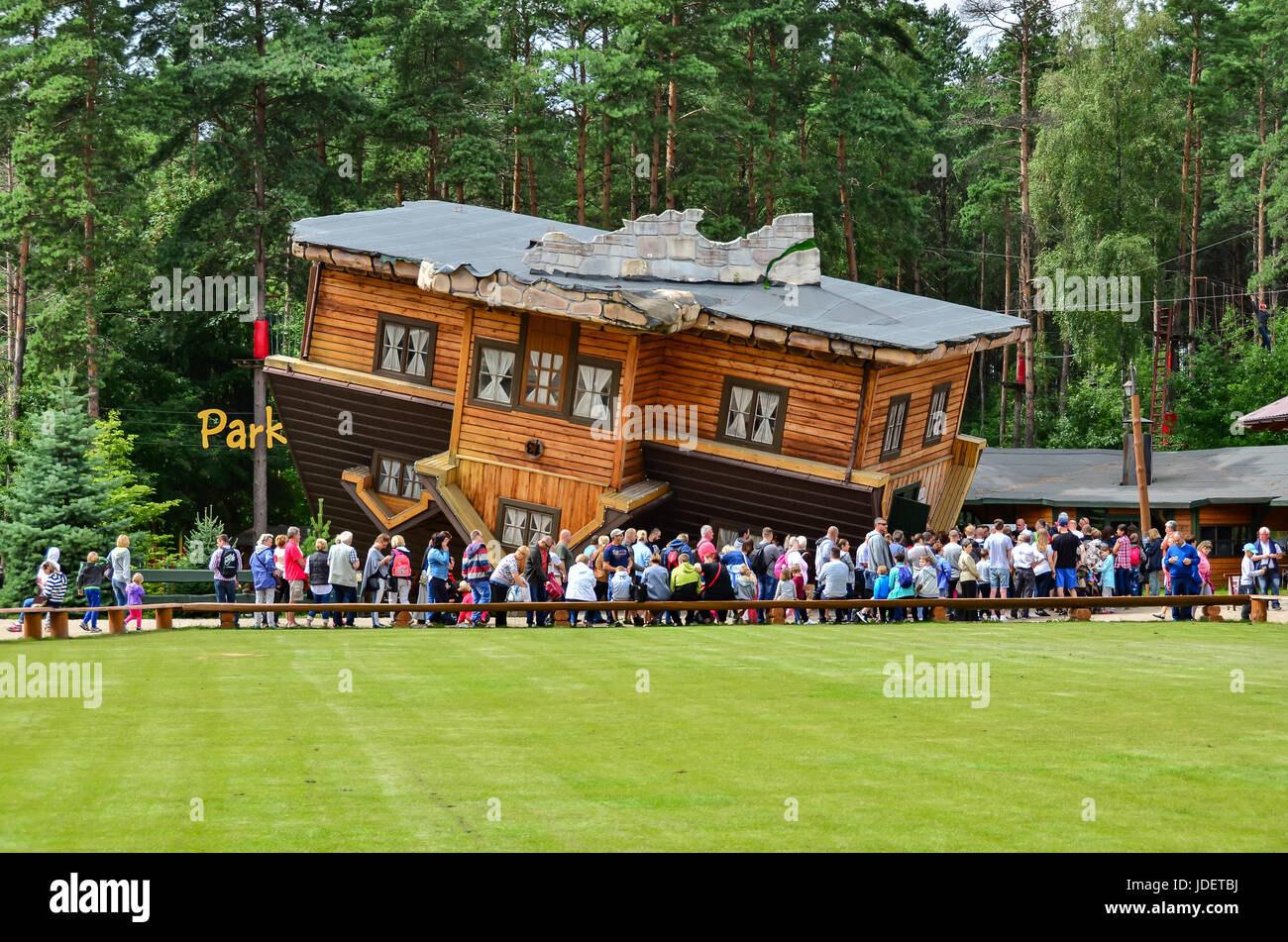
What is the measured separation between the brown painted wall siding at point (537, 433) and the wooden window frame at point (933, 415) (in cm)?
694

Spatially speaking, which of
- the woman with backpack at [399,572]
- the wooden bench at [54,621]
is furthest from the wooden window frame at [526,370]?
the wooden bench at [54,621]

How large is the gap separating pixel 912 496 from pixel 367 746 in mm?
21956

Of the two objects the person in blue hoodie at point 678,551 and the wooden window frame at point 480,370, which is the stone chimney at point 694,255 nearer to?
the wooden window frame at point 480,370

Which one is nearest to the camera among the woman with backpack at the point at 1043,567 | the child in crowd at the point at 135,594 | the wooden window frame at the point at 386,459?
the child in crowd at the point at 135,594

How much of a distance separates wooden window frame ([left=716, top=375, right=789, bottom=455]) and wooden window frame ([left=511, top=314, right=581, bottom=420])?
297 cm

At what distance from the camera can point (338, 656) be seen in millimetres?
19844

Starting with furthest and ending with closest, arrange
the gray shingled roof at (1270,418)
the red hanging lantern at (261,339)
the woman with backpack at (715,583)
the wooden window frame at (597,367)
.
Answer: the red hanging lantern at (261,339), the gray shingled roof at (1270,418), the wooden window frame at (597,367), the woman with backpack at (715,583)

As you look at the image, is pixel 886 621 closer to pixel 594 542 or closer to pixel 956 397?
pixel 594 542

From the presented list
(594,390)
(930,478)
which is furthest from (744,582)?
(930,478)

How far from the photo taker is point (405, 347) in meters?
33.3

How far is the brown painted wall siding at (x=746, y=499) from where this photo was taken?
29922 millimetres

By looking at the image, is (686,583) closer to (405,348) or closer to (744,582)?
(744,582)

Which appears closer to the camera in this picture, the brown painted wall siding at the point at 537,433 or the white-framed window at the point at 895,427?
the brown painted wall siding at the point at 537,433

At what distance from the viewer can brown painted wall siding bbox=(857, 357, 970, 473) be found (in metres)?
30.1
